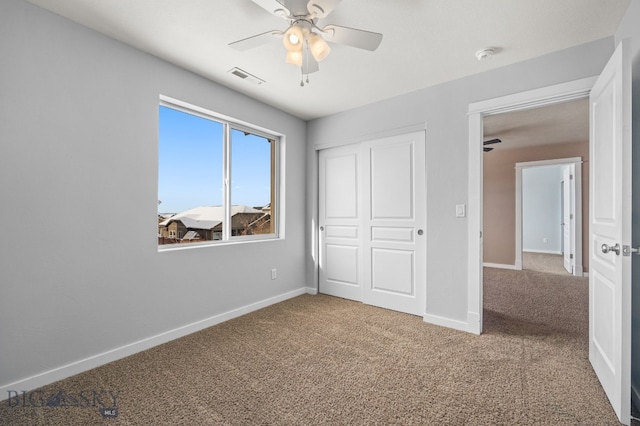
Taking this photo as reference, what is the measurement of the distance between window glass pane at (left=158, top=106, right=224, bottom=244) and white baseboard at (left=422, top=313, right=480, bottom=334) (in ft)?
7.83

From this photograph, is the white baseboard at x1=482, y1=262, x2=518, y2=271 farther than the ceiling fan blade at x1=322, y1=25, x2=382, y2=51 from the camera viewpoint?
Yes

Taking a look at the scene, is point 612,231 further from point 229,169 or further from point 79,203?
point 79,203

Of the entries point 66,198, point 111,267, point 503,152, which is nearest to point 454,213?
point 111,267

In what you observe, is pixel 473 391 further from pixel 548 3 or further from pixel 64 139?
pixel 64 139

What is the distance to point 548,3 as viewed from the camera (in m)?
1.87

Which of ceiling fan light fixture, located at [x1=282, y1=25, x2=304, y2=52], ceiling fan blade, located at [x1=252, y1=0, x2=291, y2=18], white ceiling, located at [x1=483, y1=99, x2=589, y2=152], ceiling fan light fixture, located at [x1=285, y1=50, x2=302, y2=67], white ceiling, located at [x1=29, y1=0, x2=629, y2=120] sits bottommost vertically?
ceiling fan light fixture, located at [x1=285, y1=50, x2=302, y2=67]

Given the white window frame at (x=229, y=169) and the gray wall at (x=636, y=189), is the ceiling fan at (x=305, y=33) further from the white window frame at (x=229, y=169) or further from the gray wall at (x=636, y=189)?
the gray wall at (x=636, y=189)

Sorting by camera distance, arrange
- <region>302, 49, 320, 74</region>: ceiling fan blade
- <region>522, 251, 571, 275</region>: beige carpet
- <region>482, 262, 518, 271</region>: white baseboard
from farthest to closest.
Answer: <region>482, 262, 518, 271</region>: white baseboard → <region>522, 251, 571, 275</region>: beige carpet → <region>302, 49, 320, 74</region>: ceiling fan blade

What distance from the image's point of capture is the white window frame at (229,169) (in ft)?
9.29

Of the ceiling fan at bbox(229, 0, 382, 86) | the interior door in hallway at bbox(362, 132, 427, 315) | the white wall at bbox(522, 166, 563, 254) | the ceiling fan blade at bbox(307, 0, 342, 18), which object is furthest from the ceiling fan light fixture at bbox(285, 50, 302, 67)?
the white wall at bbox(522, 166, 563, 254)

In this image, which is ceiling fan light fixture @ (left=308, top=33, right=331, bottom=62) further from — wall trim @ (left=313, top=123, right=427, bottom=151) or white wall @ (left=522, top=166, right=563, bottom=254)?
white wall @ (left=522, top=166, right=563, bottom=254)

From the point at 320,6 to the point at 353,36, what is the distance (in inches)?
11.7

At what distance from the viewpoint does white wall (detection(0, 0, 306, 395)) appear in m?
1.84

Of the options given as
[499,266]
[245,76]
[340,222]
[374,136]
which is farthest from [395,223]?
[499,266]
